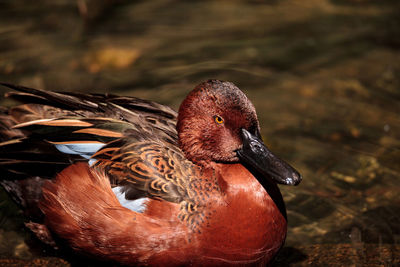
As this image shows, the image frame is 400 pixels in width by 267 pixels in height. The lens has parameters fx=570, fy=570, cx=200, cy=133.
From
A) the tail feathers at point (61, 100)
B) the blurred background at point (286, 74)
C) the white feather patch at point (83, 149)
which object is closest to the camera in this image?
the white feather patch at point (83, 149)

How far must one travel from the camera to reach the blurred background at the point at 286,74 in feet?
16.1

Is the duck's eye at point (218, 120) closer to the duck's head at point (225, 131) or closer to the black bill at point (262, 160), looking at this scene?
the duck's head at point (225, 131)

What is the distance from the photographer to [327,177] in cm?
547

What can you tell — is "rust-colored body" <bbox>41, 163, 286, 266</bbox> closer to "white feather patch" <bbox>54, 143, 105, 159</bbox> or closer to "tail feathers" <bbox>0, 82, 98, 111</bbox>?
"white feather patch" <bbox>54, 143, 105, 159</bbox>

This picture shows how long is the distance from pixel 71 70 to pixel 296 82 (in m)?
2.79

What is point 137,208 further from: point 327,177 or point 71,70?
point 71,70

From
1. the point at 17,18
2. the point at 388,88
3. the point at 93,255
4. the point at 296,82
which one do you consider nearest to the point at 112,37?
the point at 17,18

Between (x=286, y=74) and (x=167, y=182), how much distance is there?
3498 mm

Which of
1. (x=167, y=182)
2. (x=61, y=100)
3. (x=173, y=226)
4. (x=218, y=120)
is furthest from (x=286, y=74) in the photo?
(x=173, y=226)

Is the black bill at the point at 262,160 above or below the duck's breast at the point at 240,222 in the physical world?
above

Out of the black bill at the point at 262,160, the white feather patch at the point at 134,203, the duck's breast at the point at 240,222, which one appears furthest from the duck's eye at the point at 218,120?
the white feather patch at the point at 134,203

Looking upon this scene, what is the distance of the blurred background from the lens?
4922 millimetres

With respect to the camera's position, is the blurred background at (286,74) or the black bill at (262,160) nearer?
the black bill at (262,160)

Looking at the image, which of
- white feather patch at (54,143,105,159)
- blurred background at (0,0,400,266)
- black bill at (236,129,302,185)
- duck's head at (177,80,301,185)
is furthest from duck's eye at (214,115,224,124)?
blurred background at (0,0,400,266)
